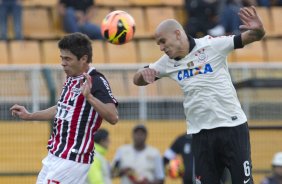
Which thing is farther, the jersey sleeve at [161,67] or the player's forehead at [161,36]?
the jersey sleeve at [161,67]

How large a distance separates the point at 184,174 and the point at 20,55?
414 centimetres

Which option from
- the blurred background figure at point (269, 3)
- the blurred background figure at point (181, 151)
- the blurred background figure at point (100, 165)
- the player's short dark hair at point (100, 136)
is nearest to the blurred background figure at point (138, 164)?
the blurred background figure at point (181, 151)

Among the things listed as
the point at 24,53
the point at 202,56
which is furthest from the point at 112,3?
the point at 202,56

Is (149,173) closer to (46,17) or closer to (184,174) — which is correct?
(184,174)

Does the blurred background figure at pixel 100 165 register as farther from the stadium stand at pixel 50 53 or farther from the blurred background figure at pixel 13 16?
the blurred background figure at pixel 13 16

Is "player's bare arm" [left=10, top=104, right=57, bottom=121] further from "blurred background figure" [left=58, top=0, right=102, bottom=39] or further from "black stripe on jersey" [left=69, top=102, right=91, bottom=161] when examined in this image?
"blurred background figure" [left=58, top=0, right=102, bottom=39]

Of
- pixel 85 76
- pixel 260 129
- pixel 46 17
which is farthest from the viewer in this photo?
pixel 46 17

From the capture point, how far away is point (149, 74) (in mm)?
9492

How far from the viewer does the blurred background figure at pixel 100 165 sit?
12.4 meters

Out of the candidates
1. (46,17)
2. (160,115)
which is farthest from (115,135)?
(46,17)

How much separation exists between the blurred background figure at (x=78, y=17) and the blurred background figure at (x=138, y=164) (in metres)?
3.56

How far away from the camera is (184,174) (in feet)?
49.5

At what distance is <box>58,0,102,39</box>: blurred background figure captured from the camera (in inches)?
715

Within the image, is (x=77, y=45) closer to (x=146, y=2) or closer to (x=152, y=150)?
(x=152, y=150)
